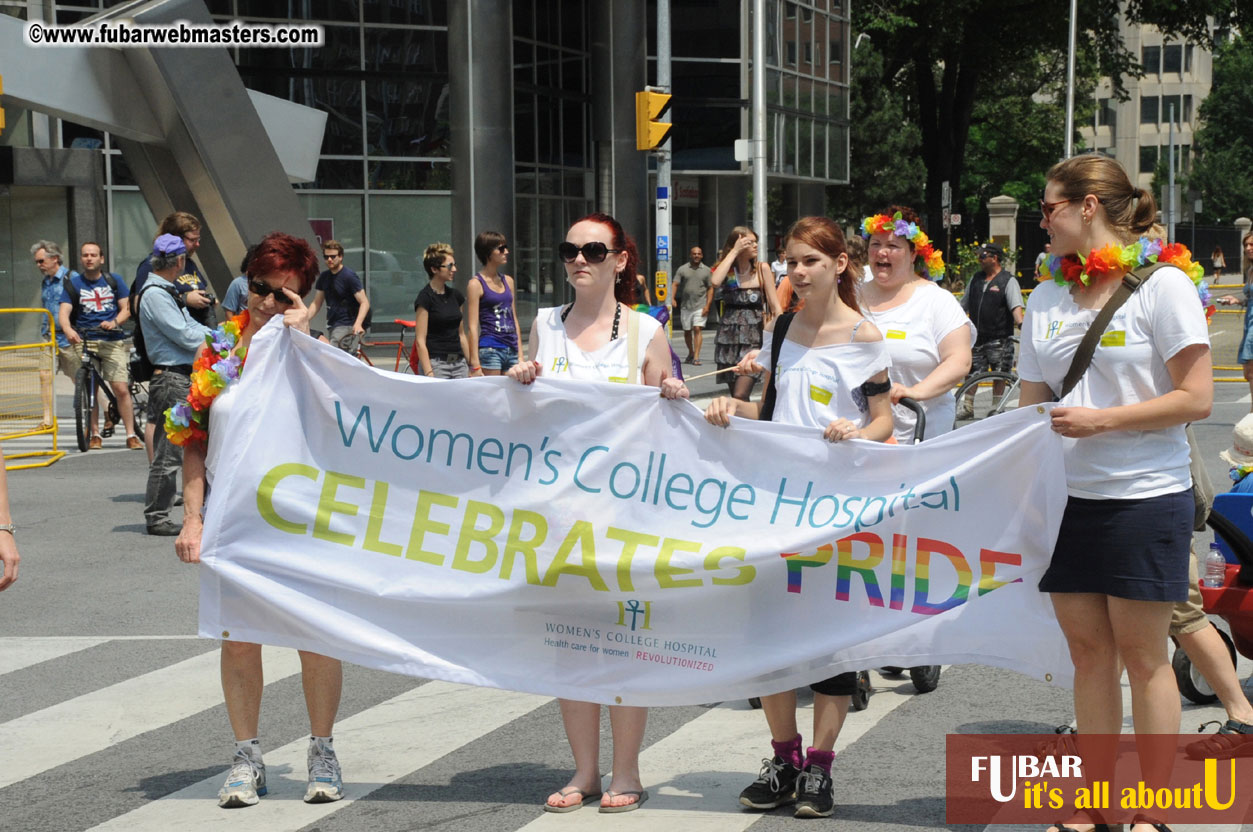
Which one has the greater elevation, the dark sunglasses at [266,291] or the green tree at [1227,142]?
the green tree at [1227,142]

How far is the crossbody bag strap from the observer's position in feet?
14.7

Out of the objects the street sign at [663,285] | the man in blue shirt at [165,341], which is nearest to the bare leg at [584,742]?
the man in blue shirt at [165,341]

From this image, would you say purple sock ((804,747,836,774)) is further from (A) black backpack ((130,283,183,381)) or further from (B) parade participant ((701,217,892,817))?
(A) black backpack ((130,283,183,381))

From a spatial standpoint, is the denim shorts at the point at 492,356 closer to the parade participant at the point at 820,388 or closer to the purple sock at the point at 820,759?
the parade participant at the point at 820,388

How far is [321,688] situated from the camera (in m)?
5.34

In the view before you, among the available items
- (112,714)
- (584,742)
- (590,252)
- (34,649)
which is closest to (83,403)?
(34,649)

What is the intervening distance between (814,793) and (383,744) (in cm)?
187

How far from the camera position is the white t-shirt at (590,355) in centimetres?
542

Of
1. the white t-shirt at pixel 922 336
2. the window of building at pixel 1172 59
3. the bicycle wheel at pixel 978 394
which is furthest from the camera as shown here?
the window of building at pixel 1172 59

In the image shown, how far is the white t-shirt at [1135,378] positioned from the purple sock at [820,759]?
1.17 meters

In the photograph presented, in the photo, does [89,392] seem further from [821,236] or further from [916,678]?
[821,236]

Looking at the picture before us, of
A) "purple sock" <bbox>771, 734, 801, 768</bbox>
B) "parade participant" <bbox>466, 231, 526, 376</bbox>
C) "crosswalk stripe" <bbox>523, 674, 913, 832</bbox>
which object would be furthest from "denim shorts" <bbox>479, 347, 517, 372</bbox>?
"purple sock" <bbox>771, 734, 801, 768</bbox>

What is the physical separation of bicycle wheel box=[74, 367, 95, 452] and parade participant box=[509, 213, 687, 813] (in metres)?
11.4

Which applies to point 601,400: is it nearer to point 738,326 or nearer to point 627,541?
point 627,541
